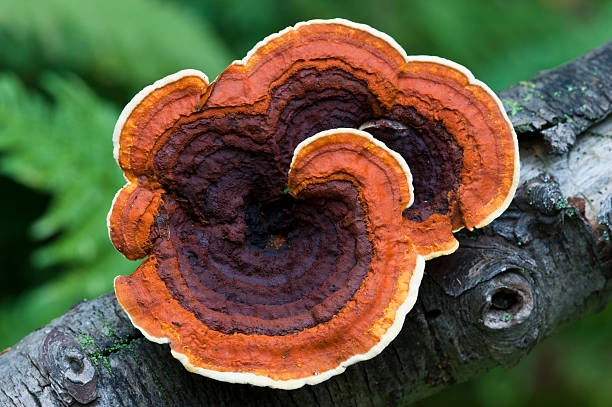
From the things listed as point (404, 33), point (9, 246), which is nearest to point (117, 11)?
point (9, 246)

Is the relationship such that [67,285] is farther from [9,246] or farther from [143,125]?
[143,125]

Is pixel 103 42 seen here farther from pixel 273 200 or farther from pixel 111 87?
pixel 273 200

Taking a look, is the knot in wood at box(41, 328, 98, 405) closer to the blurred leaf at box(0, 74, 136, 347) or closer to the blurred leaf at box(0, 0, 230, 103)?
the blurred leaf at box(0, 74, 136, 347)

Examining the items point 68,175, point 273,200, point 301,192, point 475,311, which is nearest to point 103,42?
point 68,175

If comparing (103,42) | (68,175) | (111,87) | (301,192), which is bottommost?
(301,192)

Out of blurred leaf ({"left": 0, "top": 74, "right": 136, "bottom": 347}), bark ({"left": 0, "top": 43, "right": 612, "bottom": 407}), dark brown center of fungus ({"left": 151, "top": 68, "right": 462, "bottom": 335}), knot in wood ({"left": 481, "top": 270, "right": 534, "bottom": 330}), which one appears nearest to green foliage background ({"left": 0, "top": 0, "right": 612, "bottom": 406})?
blurred leaf ({"left": 0, "top": 74, "right": 136, "bottom": 347})

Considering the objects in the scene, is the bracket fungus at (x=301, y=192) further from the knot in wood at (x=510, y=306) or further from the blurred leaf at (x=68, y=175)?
the blurred leaf at (x=68, y=175)
